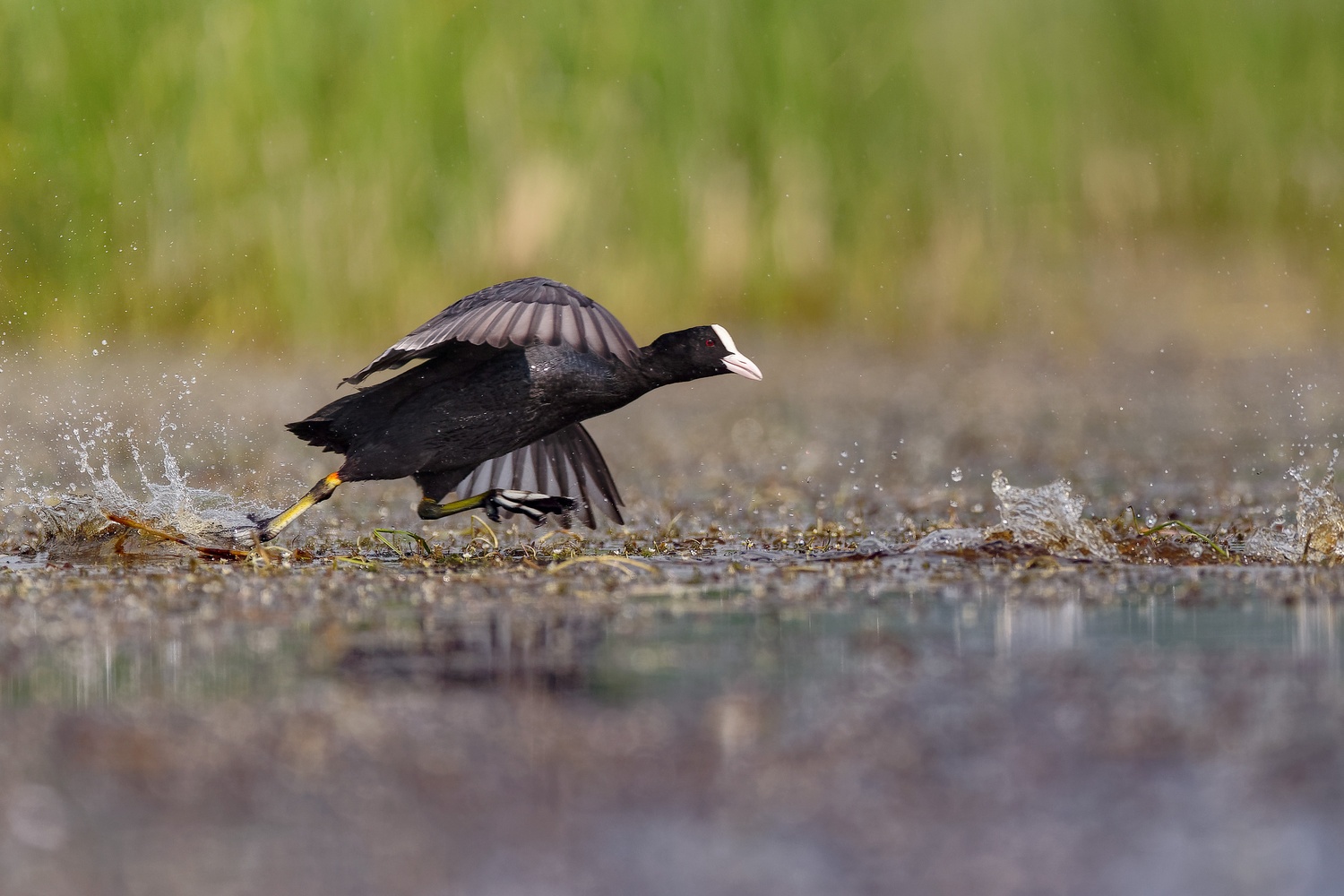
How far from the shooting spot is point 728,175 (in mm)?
10852

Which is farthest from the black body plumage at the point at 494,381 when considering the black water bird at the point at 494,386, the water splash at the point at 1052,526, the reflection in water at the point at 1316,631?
the reflection in water at the point at 1316,631

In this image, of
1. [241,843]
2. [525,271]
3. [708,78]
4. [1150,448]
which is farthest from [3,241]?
[241,843]

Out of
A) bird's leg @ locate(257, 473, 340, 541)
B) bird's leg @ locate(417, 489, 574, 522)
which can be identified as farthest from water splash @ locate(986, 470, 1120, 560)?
bird's leg @ locate(257, 473, 340, 541)

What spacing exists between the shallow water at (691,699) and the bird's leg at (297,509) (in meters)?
0.14

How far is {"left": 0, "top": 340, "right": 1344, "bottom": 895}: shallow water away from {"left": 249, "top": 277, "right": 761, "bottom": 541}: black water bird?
251 mm

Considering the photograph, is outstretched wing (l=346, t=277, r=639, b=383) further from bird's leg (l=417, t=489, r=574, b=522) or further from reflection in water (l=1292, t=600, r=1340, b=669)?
reflection in water (l=1292, t=600, r=1340, b=669)

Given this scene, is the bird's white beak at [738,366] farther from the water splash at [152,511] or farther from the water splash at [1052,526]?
the water splash at [152,511]

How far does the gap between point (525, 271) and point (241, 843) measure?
7.97 m

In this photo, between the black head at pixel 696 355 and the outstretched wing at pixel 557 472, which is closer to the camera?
the black head at pixel 696 355

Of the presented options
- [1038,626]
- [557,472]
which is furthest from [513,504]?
[1038,626]

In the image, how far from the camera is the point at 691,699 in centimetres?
331

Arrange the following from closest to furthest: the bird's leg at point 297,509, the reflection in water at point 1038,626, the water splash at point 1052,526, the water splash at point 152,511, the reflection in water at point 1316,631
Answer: the reflection in water at point 1316,631, the reflection in water at point 1038,626, the water splash at point 1052,526, the water splash at point 152,511, the bird's leg at point 297,509

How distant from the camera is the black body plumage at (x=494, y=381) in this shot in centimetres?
→ 547

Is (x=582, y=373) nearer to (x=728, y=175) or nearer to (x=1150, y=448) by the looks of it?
(x=1150, y=448)
